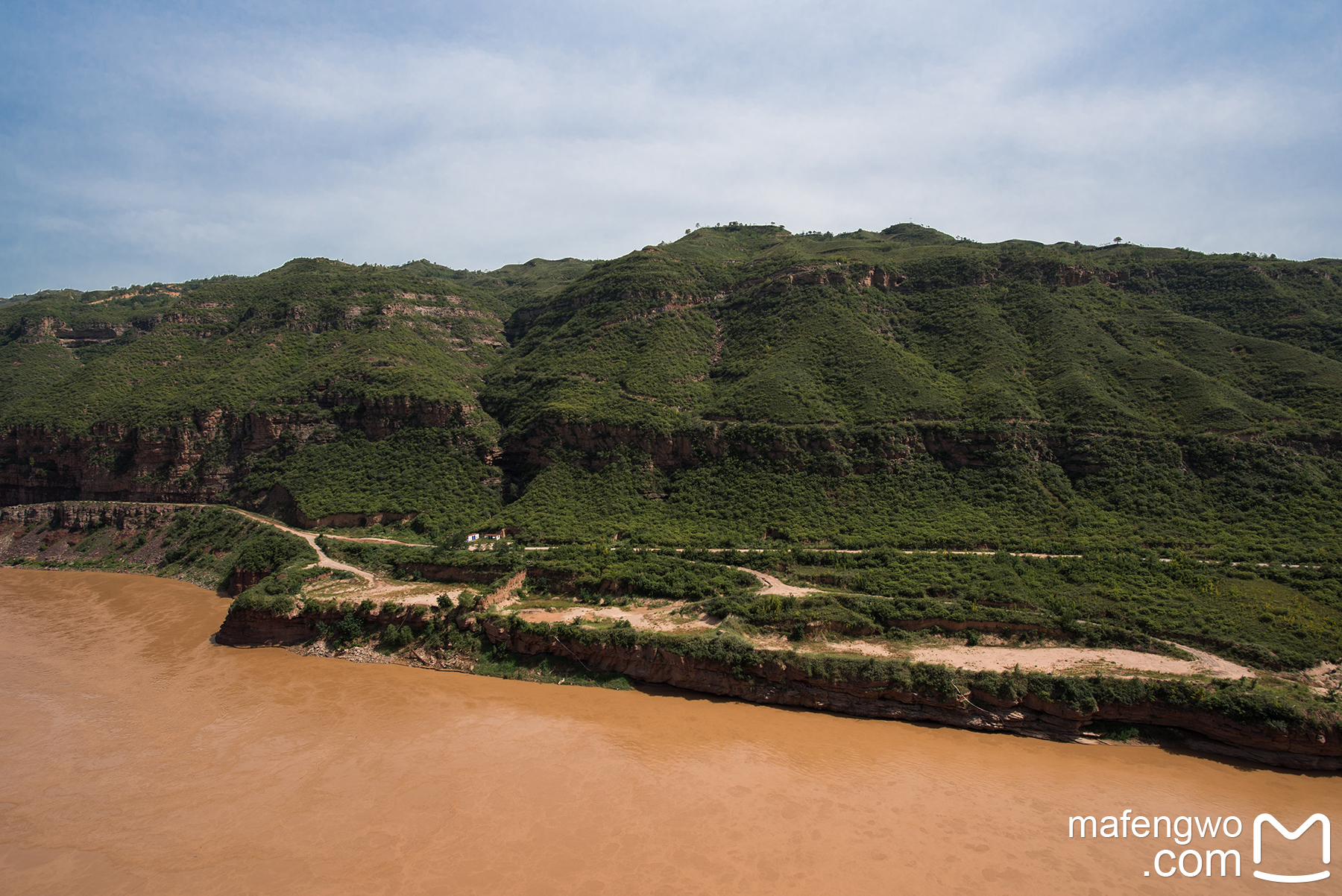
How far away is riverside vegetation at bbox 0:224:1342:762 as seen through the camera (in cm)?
3219

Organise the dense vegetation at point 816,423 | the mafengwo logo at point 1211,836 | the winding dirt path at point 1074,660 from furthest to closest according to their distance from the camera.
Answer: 1. the dense vegetation at point 816,423
2. the winding dirt path at point 1074,660
3. the mafengwo logo at point 1211,836

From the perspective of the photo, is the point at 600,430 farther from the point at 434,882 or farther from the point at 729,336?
the point at 434,882

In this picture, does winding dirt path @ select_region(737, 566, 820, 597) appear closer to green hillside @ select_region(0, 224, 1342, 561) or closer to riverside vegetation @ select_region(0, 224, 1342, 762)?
riverside vegetation @ select_region(0, 224, 1342, 762)

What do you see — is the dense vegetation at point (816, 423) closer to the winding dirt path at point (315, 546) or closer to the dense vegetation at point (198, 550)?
the winding dirt path at point (315, 546)

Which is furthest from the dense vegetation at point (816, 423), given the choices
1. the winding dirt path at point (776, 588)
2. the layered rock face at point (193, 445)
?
the winding dirt path at point (776, 588)

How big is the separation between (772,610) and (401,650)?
20.1 meters

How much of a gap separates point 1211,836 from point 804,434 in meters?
31.7

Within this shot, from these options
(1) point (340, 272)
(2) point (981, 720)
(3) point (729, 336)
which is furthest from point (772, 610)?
(1) point (340, 272)

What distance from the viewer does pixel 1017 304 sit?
58375 mm

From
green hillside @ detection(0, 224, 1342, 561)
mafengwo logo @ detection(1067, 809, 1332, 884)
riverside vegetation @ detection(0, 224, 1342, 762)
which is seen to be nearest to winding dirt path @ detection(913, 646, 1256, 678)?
riverside vegetation @ detection(0, 224, 1342, 762)

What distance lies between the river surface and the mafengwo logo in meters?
0.17

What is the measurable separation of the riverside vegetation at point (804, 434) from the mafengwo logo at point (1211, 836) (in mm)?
5611

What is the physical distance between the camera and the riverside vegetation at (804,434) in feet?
106

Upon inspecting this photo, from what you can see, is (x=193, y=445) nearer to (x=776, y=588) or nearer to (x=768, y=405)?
(x=768, y=405)
